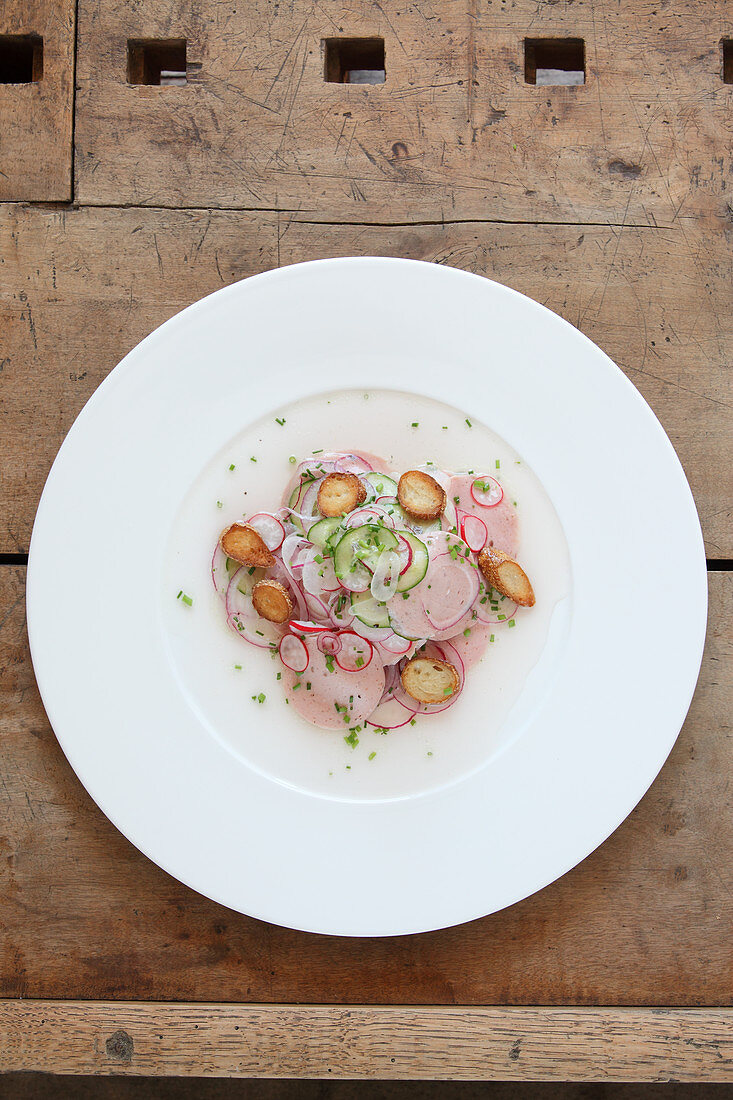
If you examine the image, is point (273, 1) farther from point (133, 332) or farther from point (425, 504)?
point (425, 504)

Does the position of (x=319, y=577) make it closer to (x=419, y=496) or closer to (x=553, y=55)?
(x=419, y=496)

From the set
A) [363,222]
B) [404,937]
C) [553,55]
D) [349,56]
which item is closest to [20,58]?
[349,56]

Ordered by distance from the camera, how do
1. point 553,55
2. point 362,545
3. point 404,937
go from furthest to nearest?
1. point 553,55
2. point 404,937
3. point 362,545

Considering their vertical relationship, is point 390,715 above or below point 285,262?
below

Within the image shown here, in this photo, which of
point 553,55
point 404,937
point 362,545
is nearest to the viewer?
point 362,545

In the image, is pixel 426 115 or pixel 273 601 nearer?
A: pixel 273 601

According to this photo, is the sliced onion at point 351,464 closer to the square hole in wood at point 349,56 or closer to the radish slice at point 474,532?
the radish slice at point 474,532
